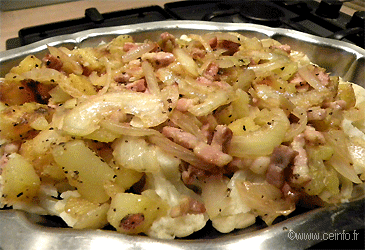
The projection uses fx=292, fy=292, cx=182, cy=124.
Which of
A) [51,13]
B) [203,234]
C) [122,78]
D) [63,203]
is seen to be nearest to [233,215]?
[203,234]

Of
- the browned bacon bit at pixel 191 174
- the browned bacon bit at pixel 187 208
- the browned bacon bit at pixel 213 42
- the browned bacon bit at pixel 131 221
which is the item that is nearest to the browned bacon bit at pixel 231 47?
the browned bacon bit at pixel 213 42

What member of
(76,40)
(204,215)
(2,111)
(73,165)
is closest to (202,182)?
(204,215)

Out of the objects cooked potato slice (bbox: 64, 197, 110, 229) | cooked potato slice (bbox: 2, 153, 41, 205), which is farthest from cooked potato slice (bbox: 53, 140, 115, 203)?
cooked potato slice (bbox: 2, 153, 41, 205)

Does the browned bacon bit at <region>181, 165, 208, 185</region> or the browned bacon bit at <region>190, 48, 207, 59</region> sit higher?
the browned bacon bit at <region>190, 48, 207, 59</region>

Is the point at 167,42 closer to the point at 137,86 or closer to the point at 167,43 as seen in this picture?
the point at 167,43

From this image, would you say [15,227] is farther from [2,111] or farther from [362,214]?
[362,214]

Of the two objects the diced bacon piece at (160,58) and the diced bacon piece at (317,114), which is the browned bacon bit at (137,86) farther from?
the diced bacon piece at (317,114)

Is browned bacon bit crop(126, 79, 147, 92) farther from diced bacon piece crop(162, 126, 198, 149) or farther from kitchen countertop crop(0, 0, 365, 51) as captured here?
kitchen countertop crop(0, 0, 365, 51)
